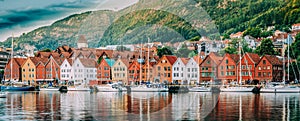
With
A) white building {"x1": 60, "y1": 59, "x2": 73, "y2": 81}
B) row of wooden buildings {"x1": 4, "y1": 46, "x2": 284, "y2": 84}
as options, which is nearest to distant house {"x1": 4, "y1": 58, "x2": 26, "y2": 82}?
row of wooden buildings {"x1": 4, "y1": 46, "x2": 284, "y2": 84}

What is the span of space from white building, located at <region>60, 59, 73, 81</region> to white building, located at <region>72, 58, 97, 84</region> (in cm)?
498

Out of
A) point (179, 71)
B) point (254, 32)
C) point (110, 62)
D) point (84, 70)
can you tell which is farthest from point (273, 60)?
point (254, 32)

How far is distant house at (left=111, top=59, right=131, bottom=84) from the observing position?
3915 inches

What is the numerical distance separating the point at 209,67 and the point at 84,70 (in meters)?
26.5

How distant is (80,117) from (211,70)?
58.3m

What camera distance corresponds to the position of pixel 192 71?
300 feet

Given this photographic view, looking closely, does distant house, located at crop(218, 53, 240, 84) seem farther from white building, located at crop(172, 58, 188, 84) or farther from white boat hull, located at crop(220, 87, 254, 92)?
white boat hull, located at crop(220, 87, 254, 92)

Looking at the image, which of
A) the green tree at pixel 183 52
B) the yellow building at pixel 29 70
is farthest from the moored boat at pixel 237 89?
the yellow building at pixel 29 70

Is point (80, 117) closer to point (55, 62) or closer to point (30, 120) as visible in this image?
point (30, 120)

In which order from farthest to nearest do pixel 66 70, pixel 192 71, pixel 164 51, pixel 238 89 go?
pixel 66 70 → pixel 164 51 → pixel 192 71 → pixel 238 89

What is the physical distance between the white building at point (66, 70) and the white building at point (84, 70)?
16.3 feet

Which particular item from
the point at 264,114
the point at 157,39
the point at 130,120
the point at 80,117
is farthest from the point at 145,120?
the point at 157,39

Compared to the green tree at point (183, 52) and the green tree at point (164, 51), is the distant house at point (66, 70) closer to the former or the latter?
the green tree at point (164, 51)

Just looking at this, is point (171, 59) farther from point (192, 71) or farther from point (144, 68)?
point (144, 68)
